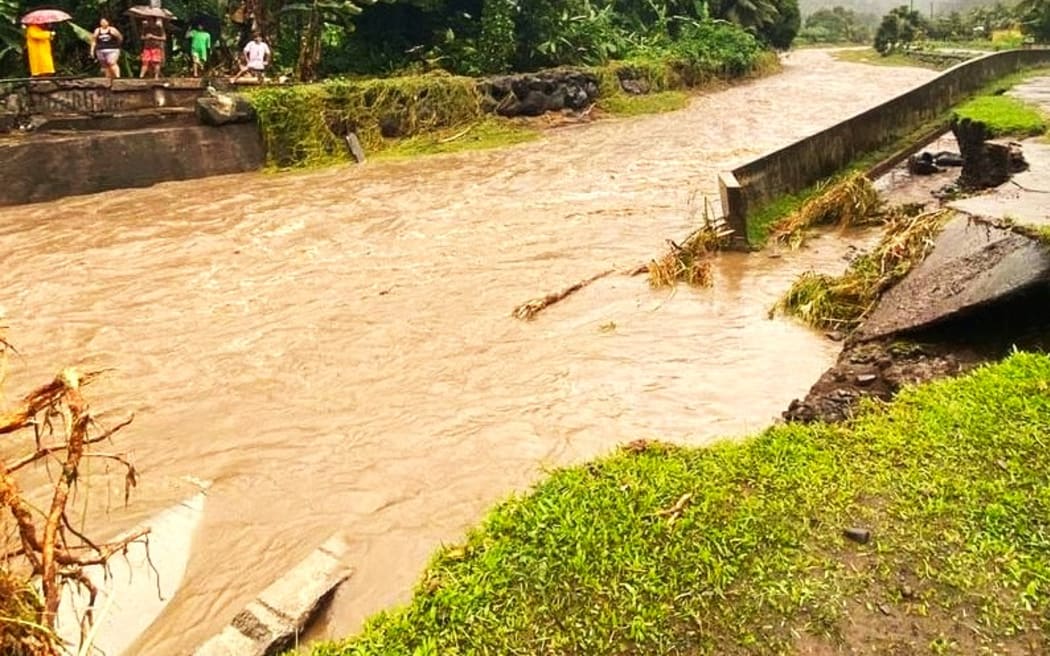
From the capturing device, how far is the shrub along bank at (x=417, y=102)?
14.4 m

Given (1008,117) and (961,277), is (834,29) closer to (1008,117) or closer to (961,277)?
(1008,117)

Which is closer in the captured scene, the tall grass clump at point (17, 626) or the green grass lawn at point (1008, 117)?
the tall grass clump at point (17, 626)

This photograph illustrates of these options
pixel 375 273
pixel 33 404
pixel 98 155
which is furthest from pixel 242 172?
pixel 33 404

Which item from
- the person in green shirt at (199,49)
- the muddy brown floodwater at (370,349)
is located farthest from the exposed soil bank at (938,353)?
the person in green shirt at (199,49)

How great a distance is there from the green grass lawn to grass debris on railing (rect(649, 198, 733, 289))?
16.3 feet

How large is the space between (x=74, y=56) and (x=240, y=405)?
13123 mm

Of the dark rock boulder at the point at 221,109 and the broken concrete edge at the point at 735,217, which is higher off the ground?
the dark rock boulder at the point at 221,109

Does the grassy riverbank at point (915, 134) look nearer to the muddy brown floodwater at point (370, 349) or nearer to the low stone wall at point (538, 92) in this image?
the muddy brown floodwater at point (370, 349)

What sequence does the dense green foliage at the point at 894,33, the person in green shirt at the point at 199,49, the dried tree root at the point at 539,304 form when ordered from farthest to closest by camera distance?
1. the dense green foliage at the point at 894,33
2. the person in green shirt at the point at 199,49
3. the dried tree root at the point at 539,304

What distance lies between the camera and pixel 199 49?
15.3m

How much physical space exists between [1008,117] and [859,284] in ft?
22.2

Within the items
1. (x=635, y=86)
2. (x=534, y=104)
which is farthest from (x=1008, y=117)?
(x=635, y=86)

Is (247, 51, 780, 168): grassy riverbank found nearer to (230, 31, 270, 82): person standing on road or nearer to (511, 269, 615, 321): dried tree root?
(230, 31, 270, 82): person standing on road

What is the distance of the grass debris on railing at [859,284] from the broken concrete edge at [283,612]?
169 inches
